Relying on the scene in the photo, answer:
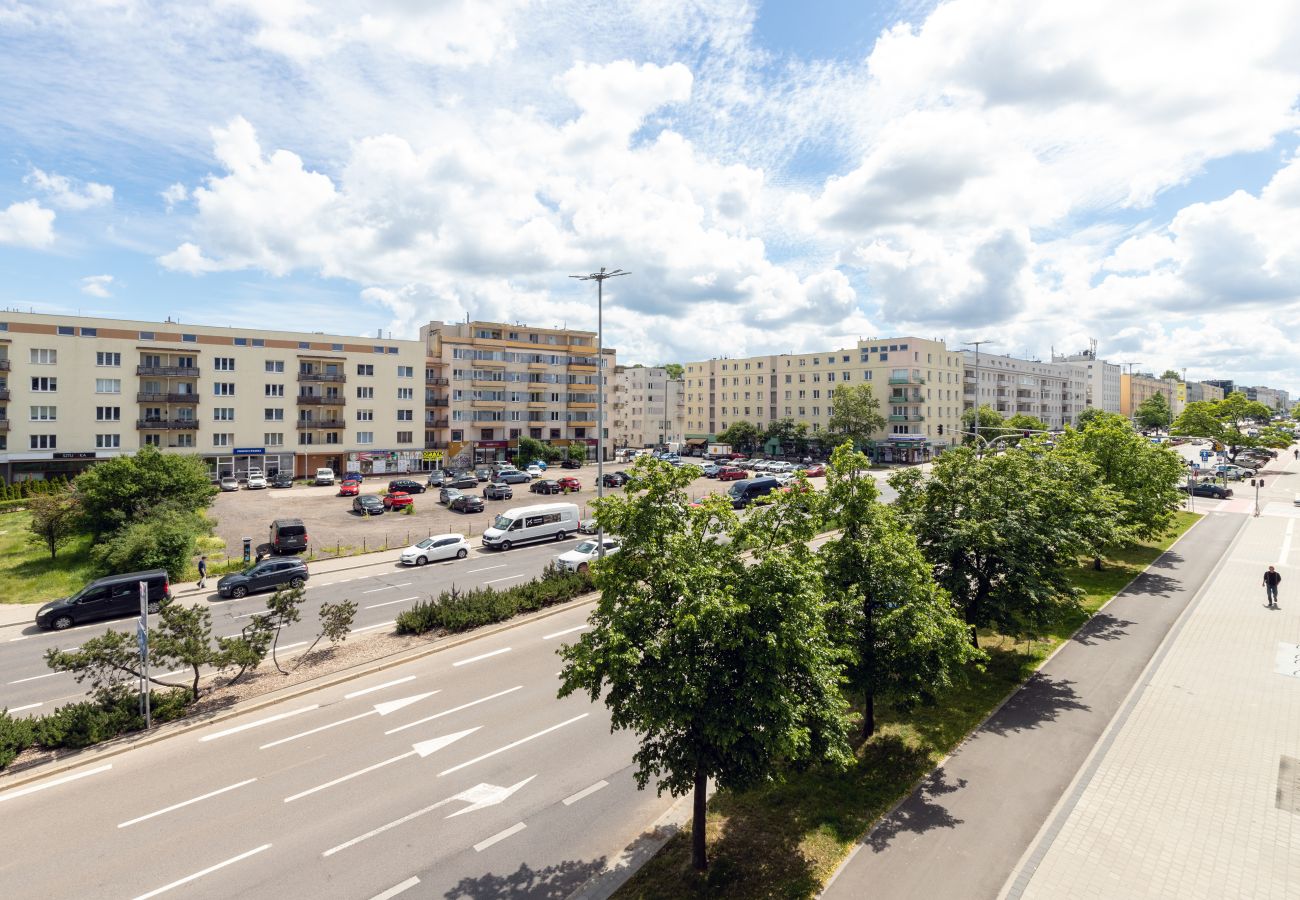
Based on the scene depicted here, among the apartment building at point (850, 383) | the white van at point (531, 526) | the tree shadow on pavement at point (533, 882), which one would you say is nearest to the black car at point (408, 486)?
the white van at point (531, 526)

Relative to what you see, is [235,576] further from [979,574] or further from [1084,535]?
[1084,535]

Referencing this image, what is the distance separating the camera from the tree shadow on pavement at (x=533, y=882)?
952cm

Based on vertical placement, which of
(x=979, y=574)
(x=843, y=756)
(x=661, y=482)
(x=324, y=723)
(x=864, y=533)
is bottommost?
(x=324, y=723)

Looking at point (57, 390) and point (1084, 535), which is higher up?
point (57, 390)

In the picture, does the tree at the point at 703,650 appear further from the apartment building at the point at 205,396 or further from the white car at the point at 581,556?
the apartment building at the point at 205,396

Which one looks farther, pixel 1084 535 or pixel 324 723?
pixel 1084 535

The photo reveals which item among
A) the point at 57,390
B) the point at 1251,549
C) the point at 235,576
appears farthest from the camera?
the point at 57,390

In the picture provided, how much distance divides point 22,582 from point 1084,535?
4279 centimetres

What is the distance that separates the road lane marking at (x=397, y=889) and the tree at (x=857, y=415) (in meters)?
77.5

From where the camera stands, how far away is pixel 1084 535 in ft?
65.1

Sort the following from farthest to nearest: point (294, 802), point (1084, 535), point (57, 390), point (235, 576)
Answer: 1. point (57, 390)
2. point (235, 576)
3. point (1084, 535)
4. point (294, 802)

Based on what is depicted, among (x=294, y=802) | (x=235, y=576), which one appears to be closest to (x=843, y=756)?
(x=294, y=802)

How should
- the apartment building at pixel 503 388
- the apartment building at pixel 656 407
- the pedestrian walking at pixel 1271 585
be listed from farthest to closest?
the apartment building at pixel 656 407, the apartment building at pixel 503 388, the pedestrian walking at pixel 1271 585

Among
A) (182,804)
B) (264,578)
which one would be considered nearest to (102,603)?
(264,578)
